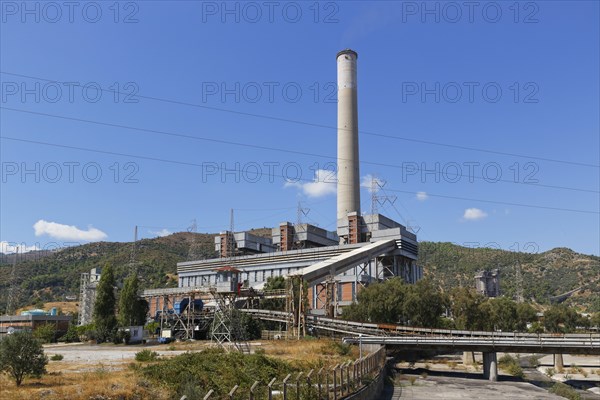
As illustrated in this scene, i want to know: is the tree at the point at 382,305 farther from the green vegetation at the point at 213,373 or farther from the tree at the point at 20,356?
the tree at the point at 20,356

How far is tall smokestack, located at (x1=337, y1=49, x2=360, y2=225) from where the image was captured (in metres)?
110

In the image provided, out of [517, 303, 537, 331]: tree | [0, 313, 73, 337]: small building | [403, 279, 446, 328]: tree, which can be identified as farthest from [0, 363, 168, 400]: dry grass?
[517, 303, 537, 331]: tree

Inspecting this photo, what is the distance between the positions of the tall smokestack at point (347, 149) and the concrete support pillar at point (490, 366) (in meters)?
63.9

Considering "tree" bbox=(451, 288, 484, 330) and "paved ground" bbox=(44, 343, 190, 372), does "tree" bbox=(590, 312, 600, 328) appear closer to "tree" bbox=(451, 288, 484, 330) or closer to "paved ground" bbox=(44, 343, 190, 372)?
"tree" bbox=(451, 288, 484, 330)

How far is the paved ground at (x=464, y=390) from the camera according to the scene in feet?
117

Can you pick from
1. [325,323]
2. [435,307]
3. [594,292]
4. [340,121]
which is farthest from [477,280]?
[325,323]

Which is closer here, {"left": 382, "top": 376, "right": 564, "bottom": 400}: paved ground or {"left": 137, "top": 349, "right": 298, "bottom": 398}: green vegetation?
{"left": 137, "top": 349, "right": 298, "bottom": 398}: green vegetation

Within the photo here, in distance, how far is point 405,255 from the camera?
105 metres

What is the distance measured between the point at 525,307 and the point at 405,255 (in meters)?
24.5

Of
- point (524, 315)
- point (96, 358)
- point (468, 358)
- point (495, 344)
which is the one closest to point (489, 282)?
point (524, 315)

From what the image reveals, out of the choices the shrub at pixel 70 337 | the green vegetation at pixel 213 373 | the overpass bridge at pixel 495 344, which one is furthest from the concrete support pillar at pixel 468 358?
the shrub at pixel 70 337

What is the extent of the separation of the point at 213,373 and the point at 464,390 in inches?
930

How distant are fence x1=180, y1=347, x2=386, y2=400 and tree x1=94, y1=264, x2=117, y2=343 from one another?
157ft

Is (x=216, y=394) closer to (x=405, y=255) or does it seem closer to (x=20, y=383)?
(x=20, y=383)
